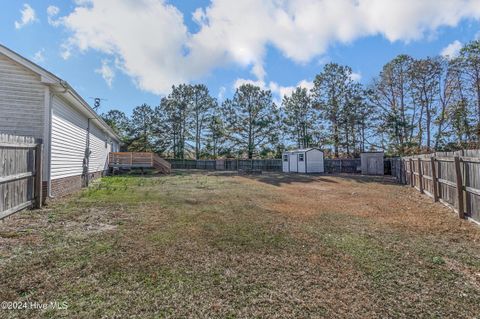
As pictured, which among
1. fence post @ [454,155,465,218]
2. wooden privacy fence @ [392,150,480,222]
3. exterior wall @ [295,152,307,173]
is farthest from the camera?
exterior wall @ [295,152,307,173]

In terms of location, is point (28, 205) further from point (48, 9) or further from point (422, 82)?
point (422, 82)

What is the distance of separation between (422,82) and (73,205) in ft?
93.2

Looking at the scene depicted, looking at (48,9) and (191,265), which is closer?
(191,265)

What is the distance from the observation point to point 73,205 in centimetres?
651

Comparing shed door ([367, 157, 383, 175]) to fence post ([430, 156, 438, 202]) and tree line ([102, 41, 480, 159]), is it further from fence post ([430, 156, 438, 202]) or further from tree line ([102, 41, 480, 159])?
fence post ([430, 156, 438, 202])

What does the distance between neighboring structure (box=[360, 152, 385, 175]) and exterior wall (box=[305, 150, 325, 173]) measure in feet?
11.7

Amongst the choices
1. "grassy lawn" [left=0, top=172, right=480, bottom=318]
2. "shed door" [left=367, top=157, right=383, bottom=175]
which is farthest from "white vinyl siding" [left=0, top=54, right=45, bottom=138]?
"shed door" [left=367, top=157, right=383, bottom=175]

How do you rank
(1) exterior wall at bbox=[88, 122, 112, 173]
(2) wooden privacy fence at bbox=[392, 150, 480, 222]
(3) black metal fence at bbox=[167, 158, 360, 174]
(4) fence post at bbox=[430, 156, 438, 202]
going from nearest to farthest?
(2) wooden privacy fence at bbox=[392, 150, 480, 222], (4) fence post at bbox=[430, 156, 438, 202], (1) exterior wall at bbox=[88, 122, 112, 173], (3) black metal fence at bbox=[167, 158, 360, 174]

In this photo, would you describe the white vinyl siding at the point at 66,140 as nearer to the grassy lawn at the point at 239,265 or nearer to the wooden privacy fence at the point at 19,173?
the wooden privacy fence at the point at 19,173

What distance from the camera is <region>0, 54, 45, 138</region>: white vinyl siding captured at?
21.4ft

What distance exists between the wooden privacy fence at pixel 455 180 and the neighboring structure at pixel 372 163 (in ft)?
36.7

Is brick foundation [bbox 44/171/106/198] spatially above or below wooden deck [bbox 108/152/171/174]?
below

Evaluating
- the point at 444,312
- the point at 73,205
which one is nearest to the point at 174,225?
the point at 73,205

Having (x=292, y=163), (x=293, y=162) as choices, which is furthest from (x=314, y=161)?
(x=292, y=163)
